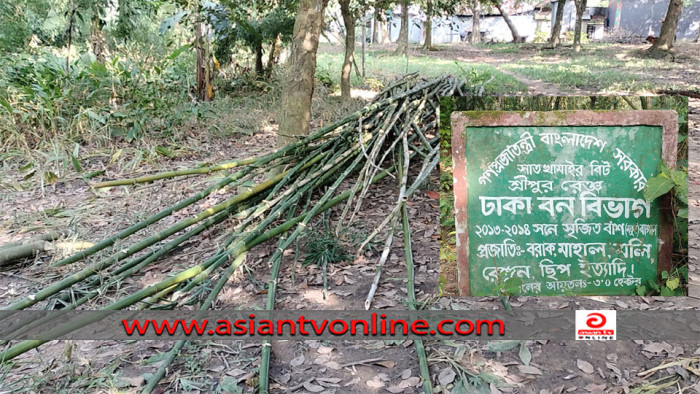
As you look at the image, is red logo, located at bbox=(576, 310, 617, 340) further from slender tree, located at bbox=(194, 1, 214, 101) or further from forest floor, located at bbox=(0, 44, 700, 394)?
slender tree, located at bbox=(194, 1, 214, 101)

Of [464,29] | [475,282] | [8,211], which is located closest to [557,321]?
[475,282]

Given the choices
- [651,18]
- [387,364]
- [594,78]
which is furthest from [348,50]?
[651,18]

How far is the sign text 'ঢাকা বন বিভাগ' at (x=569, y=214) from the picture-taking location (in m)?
1.58

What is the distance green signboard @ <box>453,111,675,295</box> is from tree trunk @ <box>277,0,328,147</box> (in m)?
2.21

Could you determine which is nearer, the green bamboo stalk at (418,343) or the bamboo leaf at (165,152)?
the green bamboo stalk at (418,343)

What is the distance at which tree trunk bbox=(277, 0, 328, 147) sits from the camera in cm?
367

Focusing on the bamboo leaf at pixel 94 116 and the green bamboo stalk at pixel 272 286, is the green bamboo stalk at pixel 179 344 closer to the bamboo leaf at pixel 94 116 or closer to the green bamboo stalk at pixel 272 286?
the green bamboo stalk at pixel 272 286

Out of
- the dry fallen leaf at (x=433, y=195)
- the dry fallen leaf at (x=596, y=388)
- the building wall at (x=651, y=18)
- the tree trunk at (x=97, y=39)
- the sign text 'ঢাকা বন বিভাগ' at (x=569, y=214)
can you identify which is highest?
the building wall at (x=651, y=18)

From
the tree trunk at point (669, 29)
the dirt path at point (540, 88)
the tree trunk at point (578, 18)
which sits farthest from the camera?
the tree trunk at point (578, 18)

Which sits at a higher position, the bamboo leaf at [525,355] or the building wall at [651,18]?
the building wall at [651,18]

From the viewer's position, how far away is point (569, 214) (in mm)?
1597

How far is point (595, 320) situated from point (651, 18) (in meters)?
25.8

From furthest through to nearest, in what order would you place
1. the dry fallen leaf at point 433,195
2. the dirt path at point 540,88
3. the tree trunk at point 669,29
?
1. the tree trunk at point 669,29
2. the dirt path at point 540,88
3. the dry fallen leaf at point 433,195

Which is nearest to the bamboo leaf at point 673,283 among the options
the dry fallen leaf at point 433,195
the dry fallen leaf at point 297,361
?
the dry fallen leaf at point 297,361
